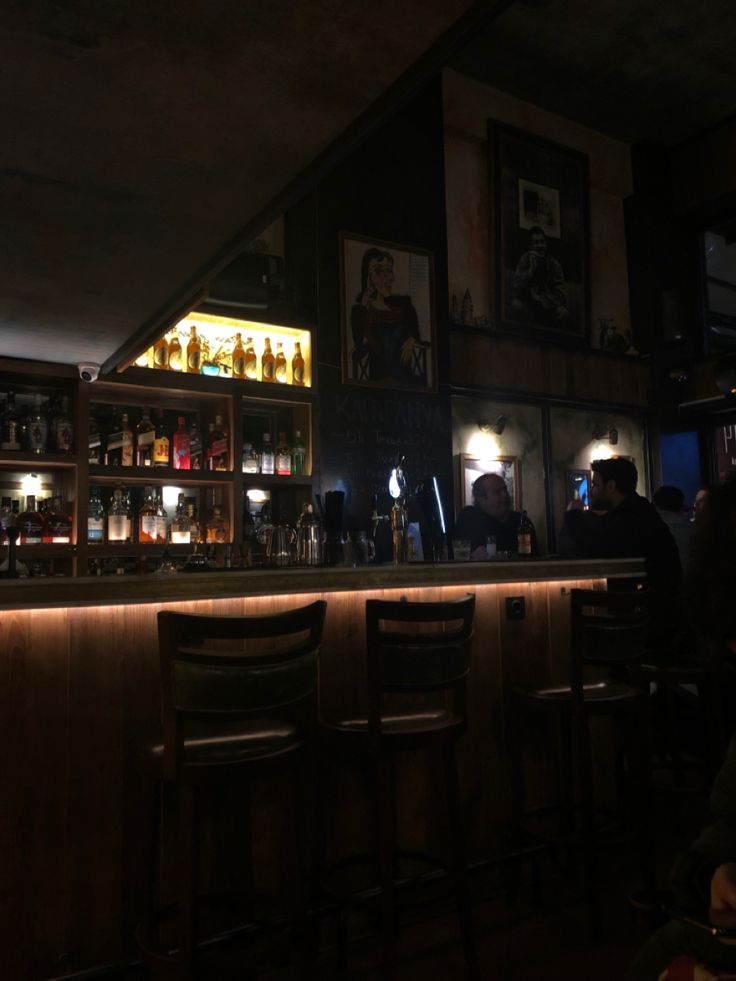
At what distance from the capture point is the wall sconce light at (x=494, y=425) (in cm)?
652

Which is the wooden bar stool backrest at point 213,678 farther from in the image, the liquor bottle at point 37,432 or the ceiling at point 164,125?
the liquor bottle at point 37,432

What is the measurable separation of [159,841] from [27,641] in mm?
701

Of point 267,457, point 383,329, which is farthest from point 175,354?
point 383,329

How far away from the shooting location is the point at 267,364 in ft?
16.9

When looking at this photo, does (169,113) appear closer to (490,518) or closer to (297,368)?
(297,368)

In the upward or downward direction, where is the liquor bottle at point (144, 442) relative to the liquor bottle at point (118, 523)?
upward

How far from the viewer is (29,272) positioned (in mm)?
2701

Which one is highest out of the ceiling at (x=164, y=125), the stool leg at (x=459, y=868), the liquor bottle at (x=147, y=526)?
the ceiling at (x=164, y=125)

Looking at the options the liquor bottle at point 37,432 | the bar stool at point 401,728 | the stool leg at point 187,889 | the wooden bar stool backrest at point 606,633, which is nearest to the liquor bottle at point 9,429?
the liquor bottle at point 37,432

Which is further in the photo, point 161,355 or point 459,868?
point 161,355

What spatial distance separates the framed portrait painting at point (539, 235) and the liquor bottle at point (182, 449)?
3.32 meters

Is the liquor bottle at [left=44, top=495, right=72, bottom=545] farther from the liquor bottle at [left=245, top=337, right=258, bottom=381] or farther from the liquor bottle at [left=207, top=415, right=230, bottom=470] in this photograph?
the liquor bottle at [left=245, top=337, right=258, bottom=381]

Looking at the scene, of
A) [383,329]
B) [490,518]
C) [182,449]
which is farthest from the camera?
[383,329]

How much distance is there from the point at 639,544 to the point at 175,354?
2925mm
